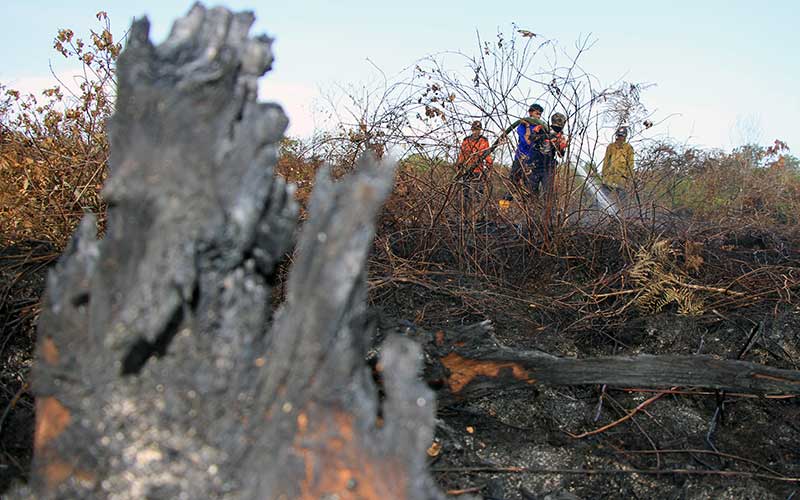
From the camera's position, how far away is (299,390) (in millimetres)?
1229

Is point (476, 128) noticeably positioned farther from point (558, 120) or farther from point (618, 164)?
point (618, 164)

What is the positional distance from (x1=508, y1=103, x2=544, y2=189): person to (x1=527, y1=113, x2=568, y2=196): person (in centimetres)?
4

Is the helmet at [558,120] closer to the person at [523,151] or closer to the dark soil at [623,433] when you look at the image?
the person at [523,151]

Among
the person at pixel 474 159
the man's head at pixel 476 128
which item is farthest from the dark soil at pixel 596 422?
the man's head at pixel 476 128

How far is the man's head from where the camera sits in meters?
5.01

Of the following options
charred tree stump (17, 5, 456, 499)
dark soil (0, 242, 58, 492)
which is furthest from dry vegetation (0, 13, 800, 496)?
charred tree stump (17, 5, 456, 499)

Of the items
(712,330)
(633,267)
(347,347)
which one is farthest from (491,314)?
(347,347)

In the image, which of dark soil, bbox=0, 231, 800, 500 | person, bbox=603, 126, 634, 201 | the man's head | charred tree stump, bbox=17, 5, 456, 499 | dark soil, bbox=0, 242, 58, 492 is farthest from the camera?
person, bbox=603, 126, 634, 201

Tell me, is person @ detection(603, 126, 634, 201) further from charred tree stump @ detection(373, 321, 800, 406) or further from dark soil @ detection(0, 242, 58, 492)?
dark soil @ detection(0, 242, 58, 492)

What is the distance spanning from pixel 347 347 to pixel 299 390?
0.11 m

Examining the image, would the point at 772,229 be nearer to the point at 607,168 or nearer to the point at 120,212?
the point at 607,168

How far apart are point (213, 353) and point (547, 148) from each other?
13.8ft

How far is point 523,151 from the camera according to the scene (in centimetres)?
514

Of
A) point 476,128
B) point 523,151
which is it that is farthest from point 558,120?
point 476,128
